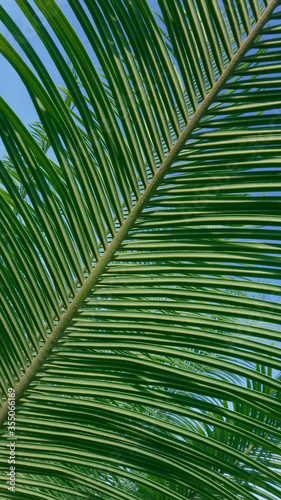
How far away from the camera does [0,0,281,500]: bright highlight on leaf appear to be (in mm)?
647

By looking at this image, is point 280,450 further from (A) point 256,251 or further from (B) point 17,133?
(B) point 17,133

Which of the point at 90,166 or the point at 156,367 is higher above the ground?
the point at 90,166

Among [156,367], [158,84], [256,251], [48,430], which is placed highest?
[158,84]

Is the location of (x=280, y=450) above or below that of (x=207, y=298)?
below

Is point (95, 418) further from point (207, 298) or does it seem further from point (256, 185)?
point (256, 185)

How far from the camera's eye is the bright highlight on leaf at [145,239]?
25.5 inches

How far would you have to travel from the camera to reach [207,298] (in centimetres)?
68

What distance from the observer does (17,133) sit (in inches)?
27.3

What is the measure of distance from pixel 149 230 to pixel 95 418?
294 millimetres

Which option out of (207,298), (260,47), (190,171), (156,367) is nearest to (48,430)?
(156,367)

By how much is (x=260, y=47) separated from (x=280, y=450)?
0.57 meters

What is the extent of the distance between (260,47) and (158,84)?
0.48 ft

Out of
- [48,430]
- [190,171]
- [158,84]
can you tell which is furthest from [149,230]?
[48,430]

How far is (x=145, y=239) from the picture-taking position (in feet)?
2.41
